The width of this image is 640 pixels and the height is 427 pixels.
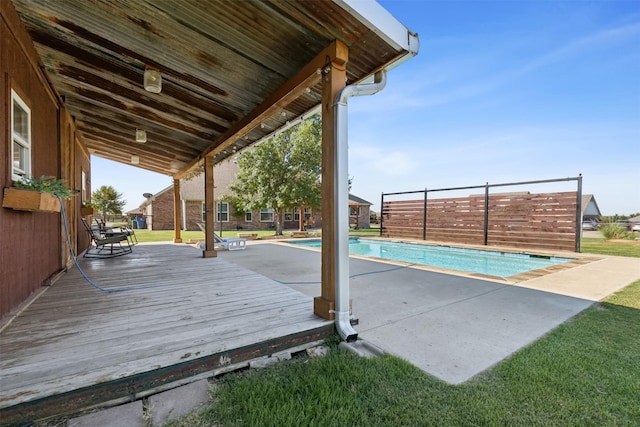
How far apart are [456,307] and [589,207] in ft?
165

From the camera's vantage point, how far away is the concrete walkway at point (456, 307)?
2453 millimetres

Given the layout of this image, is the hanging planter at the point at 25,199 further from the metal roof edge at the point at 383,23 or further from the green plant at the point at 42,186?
the metal roof edge at the point at 383,23

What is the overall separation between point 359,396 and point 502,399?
91 cm

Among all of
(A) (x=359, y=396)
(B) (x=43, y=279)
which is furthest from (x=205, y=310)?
(B) (x=43, y=279)

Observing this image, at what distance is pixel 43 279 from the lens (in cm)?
372

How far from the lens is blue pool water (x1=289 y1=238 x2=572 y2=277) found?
807cm

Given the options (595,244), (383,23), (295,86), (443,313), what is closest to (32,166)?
(295,86)

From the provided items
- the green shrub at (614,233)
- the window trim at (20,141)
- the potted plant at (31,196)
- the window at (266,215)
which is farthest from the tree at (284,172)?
the green shrub at (614,233)

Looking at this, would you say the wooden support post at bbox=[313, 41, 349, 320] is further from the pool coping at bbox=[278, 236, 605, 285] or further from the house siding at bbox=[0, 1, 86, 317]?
the pool coping at bbox=[278, 236, 605, 285]

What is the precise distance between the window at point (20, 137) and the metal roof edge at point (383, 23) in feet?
11.2

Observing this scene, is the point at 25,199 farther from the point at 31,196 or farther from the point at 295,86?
the point at 295,86

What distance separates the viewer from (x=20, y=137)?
10.0ft

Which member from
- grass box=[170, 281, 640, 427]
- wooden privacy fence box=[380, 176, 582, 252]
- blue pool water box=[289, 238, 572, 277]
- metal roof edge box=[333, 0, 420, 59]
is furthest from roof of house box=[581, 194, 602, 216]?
metal roof edge box=[333, 0, 420, 59]

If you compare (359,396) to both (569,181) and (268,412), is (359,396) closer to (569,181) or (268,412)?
(268,412)
